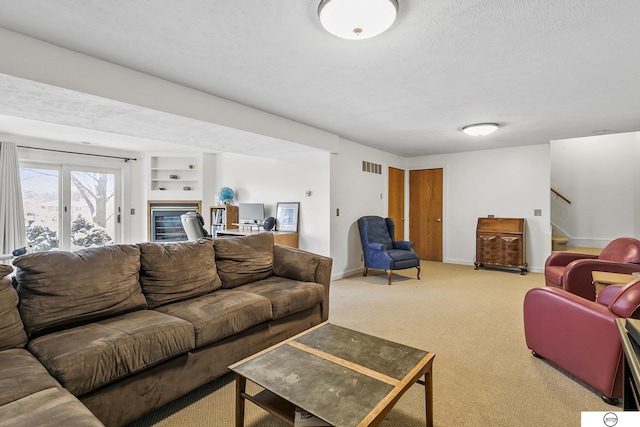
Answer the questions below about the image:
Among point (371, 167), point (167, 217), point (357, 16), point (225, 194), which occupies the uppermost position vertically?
point (357, 16)

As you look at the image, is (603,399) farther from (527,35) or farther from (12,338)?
(12,338)

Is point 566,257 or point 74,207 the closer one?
point 566,257

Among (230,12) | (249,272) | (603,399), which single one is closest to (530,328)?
(603,399)

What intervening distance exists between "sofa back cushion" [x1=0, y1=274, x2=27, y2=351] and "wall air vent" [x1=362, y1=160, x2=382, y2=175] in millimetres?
4907

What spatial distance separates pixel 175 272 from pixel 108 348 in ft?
2.78

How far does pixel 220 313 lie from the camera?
6.78 ft

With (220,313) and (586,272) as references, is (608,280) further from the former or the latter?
(220,313)

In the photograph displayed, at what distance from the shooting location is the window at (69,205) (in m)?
5.32

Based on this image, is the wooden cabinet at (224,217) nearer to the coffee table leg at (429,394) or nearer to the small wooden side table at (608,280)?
the coffee table leg at (429,394)

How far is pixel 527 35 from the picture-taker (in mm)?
2037

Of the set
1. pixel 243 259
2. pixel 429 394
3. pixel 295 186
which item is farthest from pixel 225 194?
pixel 429 394

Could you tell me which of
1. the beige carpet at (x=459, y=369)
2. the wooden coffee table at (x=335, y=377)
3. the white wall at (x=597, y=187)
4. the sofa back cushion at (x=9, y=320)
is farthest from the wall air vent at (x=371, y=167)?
the sofa back cushion at (x=9, y=320)

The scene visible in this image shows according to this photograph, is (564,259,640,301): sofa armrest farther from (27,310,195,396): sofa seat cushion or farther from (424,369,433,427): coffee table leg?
(27,310,195,396): sofa seat cushion

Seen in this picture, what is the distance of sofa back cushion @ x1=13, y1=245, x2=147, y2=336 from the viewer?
5.72 ft
